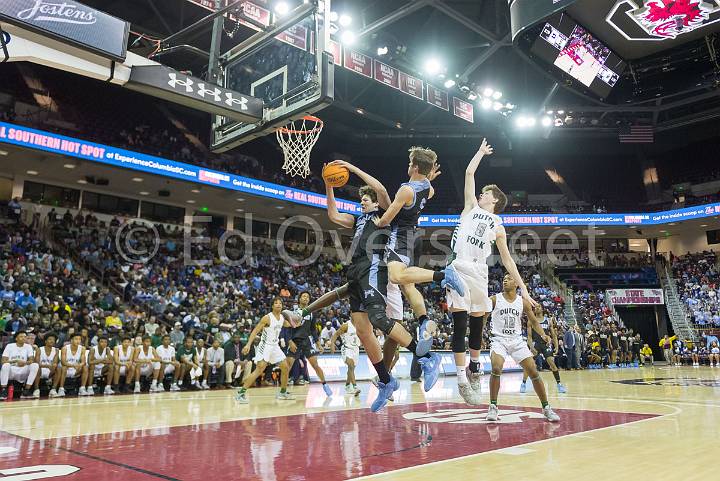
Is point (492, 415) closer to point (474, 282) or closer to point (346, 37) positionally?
point (474, 282)

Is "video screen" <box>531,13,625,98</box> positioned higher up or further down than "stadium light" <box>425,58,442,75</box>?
further down

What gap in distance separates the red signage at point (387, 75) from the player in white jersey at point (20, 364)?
12.7 metres

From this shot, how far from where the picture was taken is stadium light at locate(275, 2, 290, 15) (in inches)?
323

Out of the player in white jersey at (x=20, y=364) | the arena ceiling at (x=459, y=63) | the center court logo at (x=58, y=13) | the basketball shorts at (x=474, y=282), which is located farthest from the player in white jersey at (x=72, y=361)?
the basketball shorts at (x=474, y=282)

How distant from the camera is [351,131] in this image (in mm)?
29516

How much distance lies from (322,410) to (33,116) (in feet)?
55.7

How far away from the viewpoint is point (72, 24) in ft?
20.1

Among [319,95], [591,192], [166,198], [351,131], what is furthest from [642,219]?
[319,95]

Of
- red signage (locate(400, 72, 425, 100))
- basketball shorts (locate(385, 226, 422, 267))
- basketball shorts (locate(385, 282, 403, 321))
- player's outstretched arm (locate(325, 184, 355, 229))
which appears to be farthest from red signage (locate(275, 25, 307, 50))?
red signage (locate(400, 72, 425, 100))

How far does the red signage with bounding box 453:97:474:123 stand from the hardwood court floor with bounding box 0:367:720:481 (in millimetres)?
14734

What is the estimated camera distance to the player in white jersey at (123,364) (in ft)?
35.0

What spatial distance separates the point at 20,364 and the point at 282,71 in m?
7.30

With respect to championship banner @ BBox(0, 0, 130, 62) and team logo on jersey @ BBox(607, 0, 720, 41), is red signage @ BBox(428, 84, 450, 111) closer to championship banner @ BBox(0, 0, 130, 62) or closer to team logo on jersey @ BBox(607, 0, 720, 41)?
team logo on jersey @ BBox(607, 0, 720, 41)

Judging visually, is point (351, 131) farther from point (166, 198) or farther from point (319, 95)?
point (319, 95)
